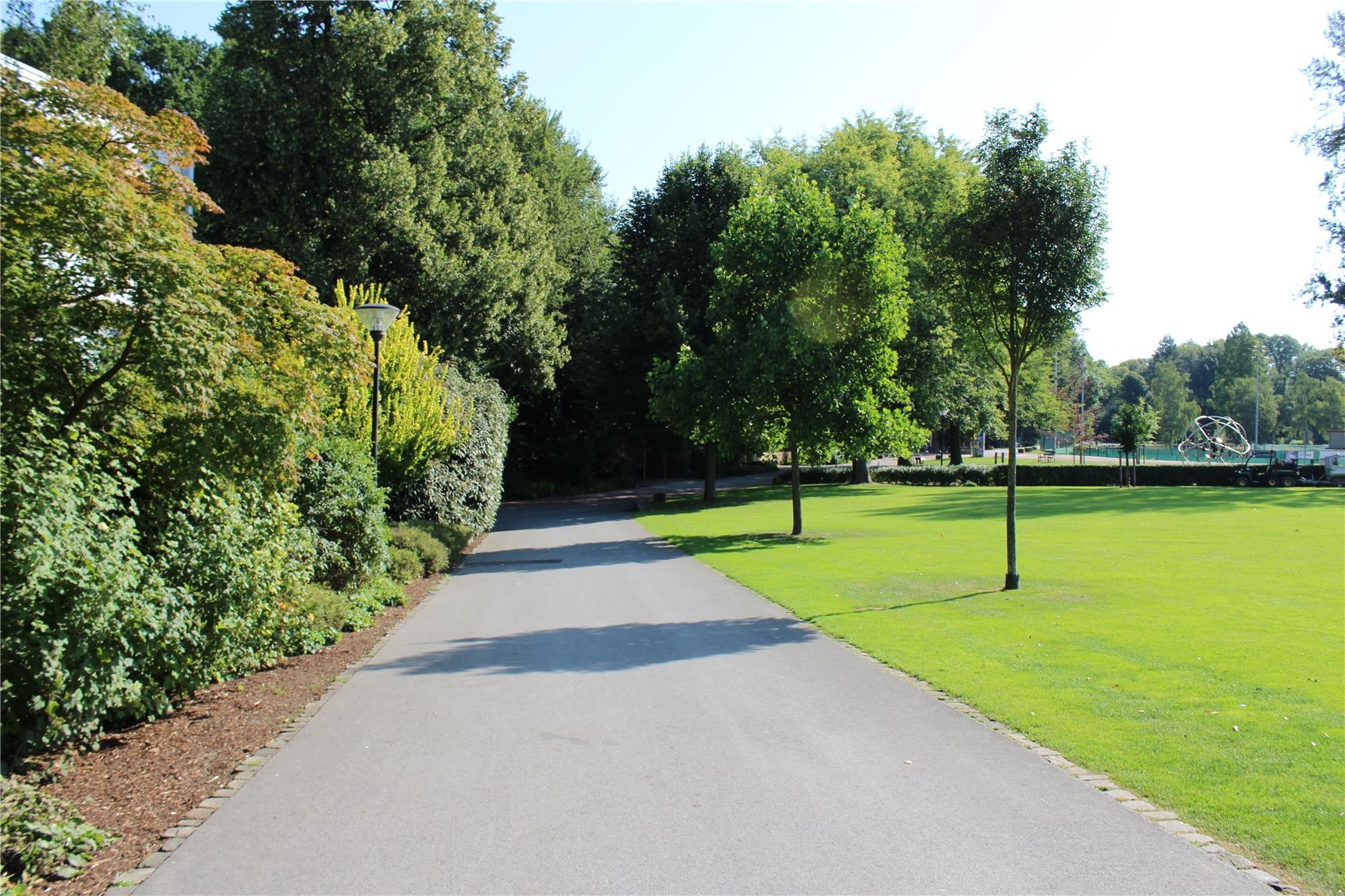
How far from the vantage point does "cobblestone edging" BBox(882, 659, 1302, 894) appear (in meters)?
4.47

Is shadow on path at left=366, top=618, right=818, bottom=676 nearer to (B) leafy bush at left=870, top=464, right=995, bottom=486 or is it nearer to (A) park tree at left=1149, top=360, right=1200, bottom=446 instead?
(B) leafy bush at left=870, top=464, right=995, bottom=486

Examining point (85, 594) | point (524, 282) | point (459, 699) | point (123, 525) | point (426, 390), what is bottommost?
point (459, 699)

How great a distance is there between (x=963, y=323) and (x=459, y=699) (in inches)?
435

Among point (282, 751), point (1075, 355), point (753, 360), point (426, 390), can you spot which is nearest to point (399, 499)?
point (426, 390)

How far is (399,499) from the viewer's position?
2030 cm

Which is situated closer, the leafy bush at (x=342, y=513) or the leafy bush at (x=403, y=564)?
the leafy bush at (x=342, y=513)

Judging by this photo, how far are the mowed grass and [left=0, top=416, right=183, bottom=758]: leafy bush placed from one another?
251 inches

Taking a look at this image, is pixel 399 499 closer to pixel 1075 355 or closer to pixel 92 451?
pixel 92 451

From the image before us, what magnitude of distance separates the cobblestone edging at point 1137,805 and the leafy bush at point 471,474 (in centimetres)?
1513

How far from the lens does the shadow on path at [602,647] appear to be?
9.23 meters

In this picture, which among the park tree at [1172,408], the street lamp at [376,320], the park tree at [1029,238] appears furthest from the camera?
the park tree at [1172,408]

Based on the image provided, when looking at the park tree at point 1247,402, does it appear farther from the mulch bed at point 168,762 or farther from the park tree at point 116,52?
the mulch bed at point 168,762

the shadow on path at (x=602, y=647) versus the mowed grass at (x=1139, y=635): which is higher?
the mowed grass at (x=1139, y=635)

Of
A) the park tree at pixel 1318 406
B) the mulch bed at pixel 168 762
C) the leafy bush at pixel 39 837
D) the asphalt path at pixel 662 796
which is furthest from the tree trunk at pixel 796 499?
the park tree at pixel 1318 406
